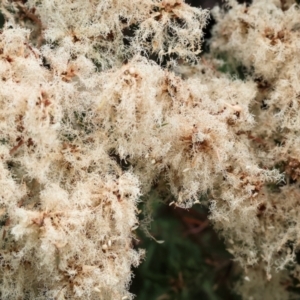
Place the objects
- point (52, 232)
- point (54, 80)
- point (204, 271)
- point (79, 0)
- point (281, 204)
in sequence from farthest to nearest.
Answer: point (204, 271) < point (281, 204) < point (79, 0) < point (54, 80) < point (52, 232)

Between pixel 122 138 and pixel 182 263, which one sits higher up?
pixel 122 138

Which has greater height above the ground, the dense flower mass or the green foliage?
the dense flower mass

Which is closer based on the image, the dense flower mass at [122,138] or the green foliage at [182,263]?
the dense flower mass at [122,138]

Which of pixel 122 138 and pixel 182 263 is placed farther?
pixel 182 263

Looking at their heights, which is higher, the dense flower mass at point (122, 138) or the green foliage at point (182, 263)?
the dense flower mass at point (122, 138)

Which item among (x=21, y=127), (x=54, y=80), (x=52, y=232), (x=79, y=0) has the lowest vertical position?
(x=52, y=232)

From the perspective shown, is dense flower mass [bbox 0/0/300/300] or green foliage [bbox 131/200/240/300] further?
green foliage [bbox 131/200/240/300]

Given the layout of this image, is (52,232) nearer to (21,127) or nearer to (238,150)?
(21,127)

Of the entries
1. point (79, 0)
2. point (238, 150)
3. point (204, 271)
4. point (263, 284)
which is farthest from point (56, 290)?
point (204, 271)
